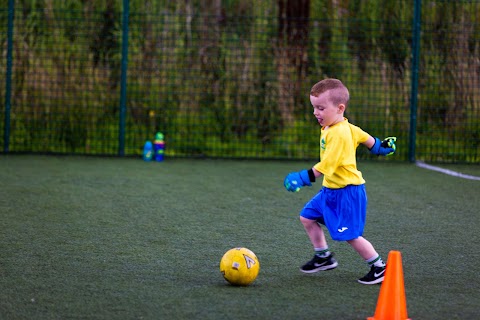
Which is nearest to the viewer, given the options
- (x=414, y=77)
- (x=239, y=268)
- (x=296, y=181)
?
(x=239, y=268)

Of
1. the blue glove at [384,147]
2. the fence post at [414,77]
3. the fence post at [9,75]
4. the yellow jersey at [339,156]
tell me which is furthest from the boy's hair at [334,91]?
the fence post at [9,75]

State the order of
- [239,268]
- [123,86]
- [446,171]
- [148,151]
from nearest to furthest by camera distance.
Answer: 1. [239,268]
2. [446,171]
3. [148,151]
4. [123,86]

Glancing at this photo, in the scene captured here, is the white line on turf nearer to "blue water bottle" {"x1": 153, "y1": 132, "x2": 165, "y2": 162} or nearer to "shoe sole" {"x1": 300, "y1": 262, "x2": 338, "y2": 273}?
"blue water bottle" {"x1": 153, "y1": 132, "x2": 165, "y2": 162}

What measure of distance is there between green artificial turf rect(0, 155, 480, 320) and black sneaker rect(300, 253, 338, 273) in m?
0.05

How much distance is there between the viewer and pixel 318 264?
201 inches

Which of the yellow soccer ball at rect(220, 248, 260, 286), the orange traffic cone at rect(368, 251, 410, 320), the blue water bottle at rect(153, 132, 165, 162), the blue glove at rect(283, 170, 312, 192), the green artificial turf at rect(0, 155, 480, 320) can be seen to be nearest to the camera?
the orange traffic cone at rect(368, 251, 410, 320)

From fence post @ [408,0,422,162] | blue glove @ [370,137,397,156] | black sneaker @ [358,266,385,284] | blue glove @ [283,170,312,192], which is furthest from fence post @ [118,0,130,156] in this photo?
black sneaker @ [358,266,385,284]

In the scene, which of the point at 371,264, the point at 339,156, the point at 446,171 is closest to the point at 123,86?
the point at 446,171

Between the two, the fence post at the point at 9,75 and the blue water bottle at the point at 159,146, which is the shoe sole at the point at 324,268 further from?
the fence post at the point at 9,75

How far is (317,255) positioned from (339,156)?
633 millimetres

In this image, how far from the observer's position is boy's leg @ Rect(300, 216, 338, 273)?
5.11 metres

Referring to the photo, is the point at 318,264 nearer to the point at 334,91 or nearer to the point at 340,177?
the point at 340,177

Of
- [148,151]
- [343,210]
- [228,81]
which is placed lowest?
[148,151]

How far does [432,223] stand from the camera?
6969mm
